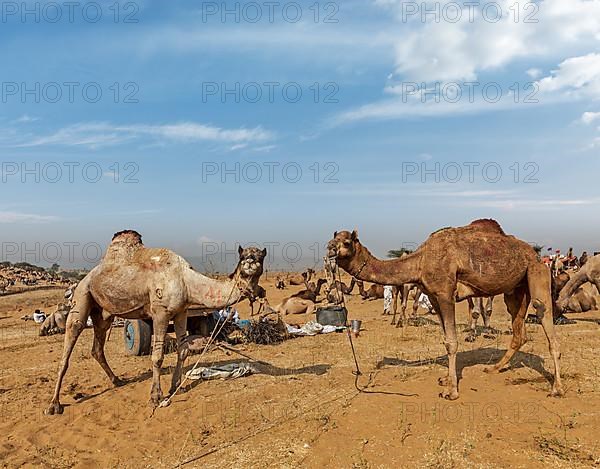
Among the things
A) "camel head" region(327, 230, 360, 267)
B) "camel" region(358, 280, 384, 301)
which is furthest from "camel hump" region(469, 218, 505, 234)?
"camel" region(358, 280, 384, 301)

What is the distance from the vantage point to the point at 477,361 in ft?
32.4

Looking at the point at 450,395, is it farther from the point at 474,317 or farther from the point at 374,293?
the point at 374,293

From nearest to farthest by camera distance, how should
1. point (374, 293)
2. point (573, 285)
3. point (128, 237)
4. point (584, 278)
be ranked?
point (128, 237), point (584, 278), point (573, 285), point (374, 293)

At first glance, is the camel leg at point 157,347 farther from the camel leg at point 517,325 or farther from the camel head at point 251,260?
the camel leg at point 517,325

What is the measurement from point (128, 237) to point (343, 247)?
3.75 meters

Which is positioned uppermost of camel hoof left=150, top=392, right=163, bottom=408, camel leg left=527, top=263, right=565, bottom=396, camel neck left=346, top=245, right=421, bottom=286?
camel neck left=346, top=245, right=421, bottom=286

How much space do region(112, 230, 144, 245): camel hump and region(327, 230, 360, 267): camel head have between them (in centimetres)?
338

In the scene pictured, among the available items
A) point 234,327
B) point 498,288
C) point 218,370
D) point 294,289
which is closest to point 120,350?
point 234,327

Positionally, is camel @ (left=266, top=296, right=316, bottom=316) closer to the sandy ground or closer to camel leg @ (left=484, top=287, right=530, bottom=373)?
the sandy ground

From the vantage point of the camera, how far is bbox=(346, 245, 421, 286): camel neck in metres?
8.16

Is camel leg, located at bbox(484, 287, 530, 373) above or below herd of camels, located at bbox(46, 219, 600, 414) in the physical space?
below

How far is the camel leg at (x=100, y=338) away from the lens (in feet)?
29.3

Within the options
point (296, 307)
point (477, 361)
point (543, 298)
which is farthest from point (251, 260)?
point (296, 307)

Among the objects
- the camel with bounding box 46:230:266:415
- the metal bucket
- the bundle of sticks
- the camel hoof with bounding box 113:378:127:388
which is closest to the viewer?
the camel with bounding box 46:230:266:415
